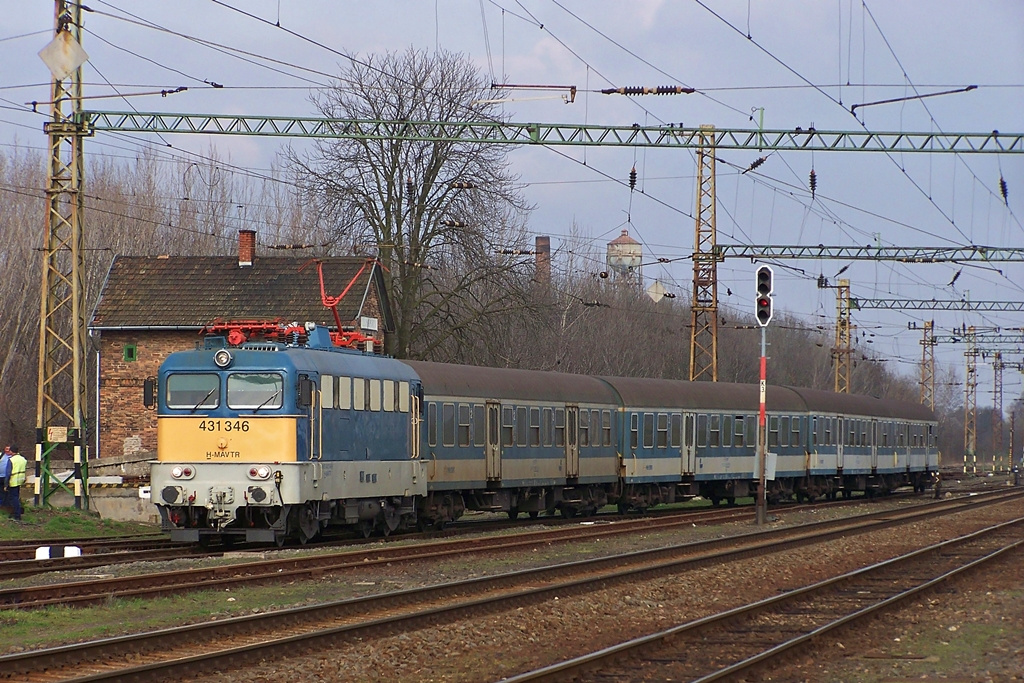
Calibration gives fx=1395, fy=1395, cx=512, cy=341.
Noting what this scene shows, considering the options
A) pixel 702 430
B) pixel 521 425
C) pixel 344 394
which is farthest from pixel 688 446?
pixel 344 394

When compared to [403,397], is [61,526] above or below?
below

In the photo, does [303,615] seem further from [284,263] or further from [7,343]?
[7,343]

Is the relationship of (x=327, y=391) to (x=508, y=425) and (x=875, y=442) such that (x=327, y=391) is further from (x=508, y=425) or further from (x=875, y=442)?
(x=875, y=442)

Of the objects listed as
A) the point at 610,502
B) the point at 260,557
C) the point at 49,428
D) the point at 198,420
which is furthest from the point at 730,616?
the point at 610,502

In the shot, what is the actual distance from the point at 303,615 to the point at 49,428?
15357mm

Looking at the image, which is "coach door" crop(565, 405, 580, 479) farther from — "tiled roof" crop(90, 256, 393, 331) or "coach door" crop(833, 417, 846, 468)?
"coach door" crop(833, 417, 846, 468)

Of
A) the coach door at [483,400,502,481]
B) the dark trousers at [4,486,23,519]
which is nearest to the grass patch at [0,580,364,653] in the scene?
the coach door at [483,400,502,481]

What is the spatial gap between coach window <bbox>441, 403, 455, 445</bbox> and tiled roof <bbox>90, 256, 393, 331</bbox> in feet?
53.5

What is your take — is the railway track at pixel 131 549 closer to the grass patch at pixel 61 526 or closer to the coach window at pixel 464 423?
the grass patch at pixel 61 526

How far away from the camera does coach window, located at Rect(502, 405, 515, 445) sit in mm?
28875

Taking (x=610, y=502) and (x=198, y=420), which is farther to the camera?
(x=610, y=502)

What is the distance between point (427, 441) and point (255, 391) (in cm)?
548

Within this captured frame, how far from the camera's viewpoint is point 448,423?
2691 centimetres

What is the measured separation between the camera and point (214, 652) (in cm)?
1116
